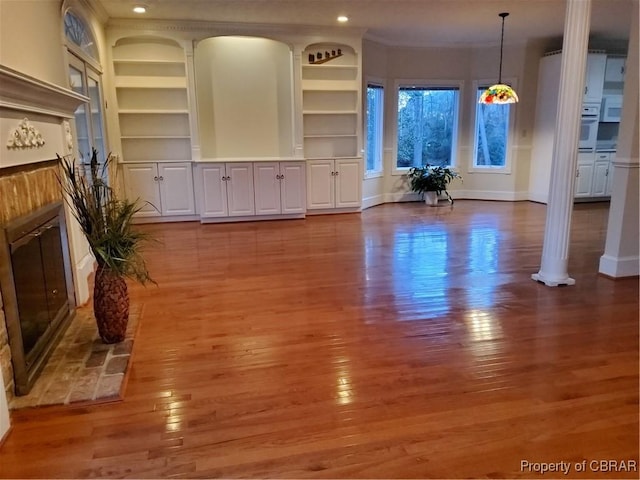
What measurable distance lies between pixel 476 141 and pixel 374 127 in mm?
2118

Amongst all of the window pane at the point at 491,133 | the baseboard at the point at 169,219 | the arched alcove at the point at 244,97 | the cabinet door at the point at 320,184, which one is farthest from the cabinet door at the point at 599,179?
the baseboard at the point at 169,219

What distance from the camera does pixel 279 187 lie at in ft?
22.4

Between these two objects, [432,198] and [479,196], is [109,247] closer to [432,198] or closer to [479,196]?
[432,198]

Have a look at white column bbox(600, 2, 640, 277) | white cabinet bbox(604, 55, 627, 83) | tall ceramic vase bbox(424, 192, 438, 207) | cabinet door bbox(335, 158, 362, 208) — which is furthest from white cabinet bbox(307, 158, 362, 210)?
white cabinet bbox(604, 55, 627, 83)

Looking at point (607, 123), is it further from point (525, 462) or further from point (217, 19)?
point (525, 462)

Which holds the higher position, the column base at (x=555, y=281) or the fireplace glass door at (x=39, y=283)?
the fireplace glass door at (x=39, y=283)

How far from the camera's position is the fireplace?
7.32ft

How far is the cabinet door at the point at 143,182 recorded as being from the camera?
258 inches

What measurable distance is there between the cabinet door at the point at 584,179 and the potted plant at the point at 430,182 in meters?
2.20

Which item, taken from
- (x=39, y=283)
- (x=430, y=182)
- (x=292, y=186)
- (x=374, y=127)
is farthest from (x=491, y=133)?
(x=39, y=283)

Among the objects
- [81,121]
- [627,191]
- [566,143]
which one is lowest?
[627,191]

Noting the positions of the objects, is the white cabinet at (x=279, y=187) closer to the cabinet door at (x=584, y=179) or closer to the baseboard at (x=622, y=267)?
the baseboard at (x=622, y=267)

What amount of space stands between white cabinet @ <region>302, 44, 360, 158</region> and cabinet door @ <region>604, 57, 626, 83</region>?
445 cm

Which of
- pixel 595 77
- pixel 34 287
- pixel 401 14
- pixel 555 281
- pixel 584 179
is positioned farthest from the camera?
pixel 584 179
